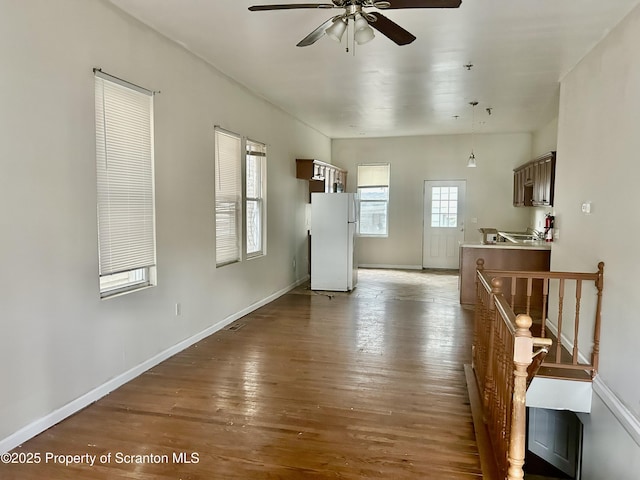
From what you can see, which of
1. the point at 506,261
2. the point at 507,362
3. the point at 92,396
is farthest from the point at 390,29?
the point at 506,261

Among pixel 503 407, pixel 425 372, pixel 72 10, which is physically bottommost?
pixel 425 372

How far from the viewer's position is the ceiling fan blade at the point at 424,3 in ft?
7.76

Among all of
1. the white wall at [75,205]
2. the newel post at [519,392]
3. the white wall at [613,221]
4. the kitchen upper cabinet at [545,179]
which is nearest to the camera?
the newel post at [519,392]

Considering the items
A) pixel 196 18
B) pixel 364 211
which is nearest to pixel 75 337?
pixel 196 18

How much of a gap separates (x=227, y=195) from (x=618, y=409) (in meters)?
4.18

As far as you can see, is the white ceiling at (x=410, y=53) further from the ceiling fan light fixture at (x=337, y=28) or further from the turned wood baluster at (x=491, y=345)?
the turned wood baluster at (x=491, y=345)

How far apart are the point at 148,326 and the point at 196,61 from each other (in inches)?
103

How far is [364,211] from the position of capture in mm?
10023

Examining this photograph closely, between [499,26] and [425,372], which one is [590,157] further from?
[425,372]

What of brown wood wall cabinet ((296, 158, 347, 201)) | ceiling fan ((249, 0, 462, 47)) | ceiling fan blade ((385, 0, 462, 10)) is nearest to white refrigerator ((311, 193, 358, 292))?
brown wood wall cabinet ((296, 158, 347, 201))

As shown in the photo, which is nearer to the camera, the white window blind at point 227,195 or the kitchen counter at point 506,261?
the white window blind at point 227,195

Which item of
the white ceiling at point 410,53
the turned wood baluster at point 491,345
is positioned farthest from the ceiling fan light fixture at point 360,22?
the turned wood baluster at point 491,345

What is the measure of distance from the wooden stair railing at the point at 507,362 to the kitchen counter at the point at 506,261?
78.0 inches

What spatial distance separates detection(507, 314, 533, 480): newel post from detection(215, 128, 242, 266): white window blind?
146 inches
